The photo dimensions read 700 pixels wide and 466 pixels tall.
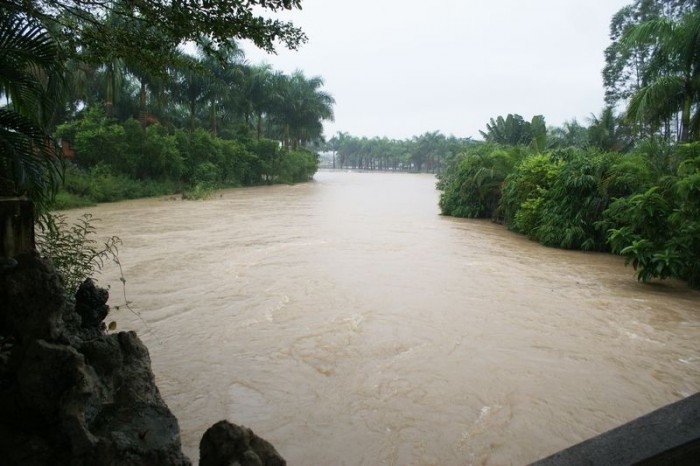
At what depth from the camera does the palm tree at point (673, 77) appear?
14312 mm

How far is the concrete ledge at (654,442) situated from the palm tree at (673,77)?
622 inches

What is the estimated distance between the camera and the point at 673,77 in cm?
1499

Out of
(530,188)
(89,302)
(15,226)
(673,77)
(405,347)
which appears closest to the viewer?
(15,226)

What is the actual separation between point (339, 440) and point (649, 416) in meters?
2.32

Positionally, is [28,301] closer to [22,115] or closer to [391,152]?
[22,115]

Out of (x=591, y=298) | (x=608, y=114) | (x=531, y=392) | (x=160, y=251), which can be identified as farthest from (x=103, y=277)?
(x=608, y=114)

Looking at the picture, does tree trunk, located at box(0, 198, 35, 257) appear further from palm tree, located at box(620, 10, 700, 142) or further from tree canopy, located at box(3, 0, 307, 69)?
palm tree, located at box(620, 10, 700, 142)

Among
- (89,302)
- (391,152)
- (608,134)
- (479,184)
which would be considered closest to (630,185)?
(479,184)

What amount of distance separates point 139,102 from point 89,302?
34406 mm

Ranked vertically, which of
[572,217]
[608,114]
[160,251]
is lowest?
[160,251]

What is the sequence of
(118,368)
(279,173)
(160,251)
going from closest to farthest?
(118,368)
(160,251)
(279,173)

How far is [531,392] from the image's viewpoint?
416 cm

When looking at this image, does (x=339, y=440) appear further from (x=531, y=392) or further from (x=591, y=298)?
(x=591, y=298)

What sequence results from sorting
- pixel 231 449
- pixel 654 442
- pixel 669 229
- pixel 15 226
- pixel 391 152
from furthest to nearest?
pixel 391 152 → pixel 669 229 → pixel 15 226 → pixel 231 449 → pixel 654 442
